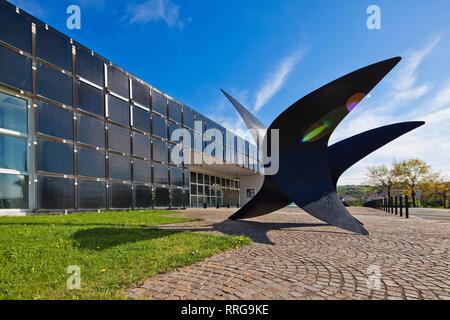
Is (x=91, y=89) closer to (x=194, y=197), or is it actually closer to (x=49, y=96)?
(x=49, y=96)

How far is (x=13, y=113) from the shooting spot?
40.2 ft

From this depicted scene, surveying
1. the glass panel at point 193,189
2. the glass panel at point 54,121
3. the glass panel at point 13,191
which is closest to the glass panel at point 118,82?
the glass panel at point 54,121

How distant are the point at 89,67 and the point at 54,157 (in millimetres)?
5902

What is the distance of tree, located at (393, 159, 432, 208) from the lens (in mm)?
45688

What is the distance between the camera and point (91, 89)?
16203 mm

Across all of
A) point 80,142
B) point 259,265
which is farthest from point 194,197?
point 259,265

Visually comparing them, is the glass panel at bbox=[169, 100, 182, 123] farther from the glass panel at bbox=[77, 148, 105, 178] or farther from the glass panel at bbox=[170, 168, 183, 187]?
the glass panel at bbox=[77, 148, 105, 178]

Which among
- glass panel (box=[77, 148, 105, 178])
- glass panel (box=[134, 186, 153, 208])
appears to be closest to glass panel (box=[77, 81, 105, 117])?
glass panel (box=[77, 148, 105, 178])

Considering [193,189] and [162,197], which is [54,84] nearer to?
[162,197]

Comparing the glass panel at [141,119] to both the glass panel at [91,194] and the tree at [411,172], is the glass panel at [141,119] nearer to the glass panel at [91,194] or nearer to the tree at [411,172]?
the glass panel at [91,194]

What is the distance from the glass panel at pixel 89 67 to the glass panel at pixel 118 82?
75 cm

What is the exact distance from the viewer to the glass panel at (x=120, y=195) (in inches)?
674

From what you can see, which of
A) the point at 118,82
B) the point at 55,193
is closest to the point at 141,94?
the point at 118,82
